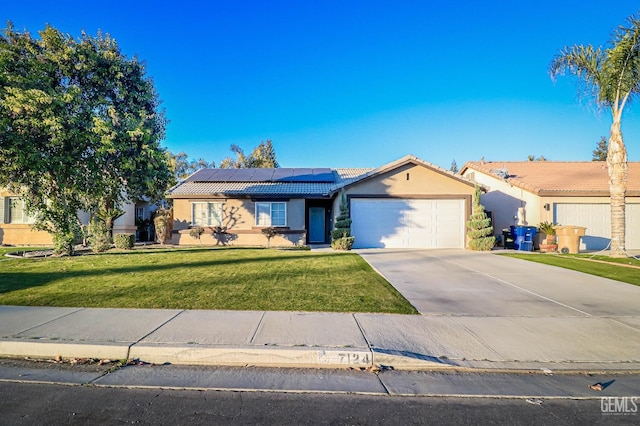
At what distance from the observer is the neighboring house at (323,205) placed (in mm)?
16797

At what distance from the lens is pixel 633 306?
6.36 meters

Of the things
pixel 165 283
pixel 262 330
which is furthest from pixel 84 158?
pixel 262 330

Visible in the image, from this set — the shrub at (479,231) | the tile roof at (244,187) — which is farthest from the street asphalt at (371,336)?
the tile roof at (244,187)

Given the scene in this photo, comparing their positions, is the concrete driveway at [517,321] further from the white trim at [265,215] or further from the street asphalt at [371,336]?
the white trim at [265,215]

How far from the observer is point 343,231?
51.9 feet

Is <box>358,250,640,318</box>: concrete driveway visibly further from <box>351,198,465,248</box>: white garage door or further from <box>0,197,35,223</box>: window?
<box>0,197,35,223</box>: window

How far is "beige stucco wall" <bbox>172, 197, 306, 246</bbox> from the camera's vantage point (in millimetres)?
18891

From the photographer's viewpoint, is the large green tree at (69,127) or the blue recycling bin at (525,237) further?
the blue recycling bin at (525,237)

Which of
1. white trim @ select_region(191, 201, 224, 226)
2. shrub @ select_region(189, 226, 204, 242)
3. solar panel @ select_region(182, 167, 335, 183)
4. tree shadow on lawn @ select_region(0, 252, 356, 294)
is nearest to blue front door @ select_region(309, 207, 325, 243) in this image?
solar panel @ select_region(182, 167, 335, 183)

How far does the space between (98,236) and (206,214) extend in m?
5.75

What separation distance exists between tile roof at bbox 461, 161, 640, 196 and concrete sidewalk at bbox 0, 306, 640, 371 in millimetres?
14033

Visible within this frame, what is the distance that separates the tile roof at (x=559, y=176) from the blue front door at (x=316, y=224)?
1052 centimetres

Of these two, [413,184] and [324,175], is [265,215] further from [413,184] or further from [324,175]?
[413,184]

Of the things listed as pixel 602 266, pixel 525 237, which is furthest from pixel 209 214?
pixel 602 266
